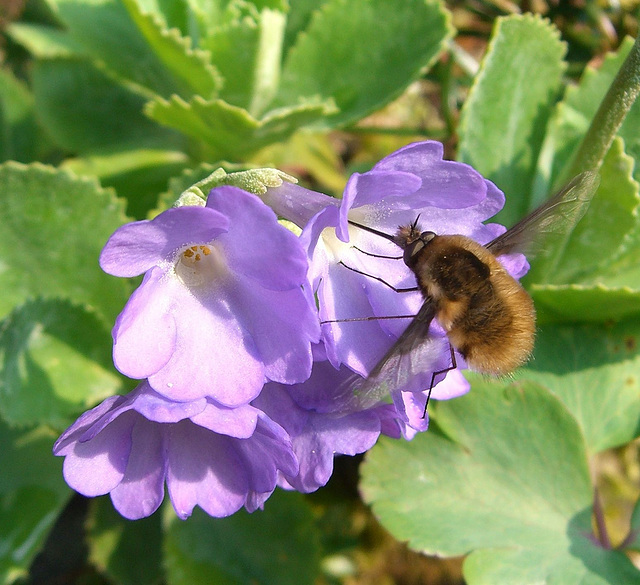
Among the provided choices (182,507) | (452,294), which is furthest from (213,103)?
(182,507)

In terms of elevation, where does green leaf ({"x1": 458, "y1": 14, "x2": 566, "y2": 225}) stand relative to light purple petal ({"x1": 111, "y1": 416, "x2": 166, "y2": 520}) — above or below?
above

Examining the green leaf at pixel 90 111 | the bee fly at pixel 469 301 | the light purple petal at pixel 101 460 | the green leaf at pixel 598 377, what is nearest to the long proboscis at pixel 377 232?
the bee fly at pixel 469 301

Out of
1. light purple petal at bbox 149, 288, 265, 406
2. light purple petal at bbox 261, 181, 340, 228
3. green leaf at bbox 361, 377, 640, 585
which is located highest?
light purple petal at bbox 261, 181, 340, 228

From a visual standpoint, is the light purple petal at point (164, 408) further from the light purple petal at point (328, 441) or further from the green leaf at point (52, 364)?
the green leaf at point (52, 364)

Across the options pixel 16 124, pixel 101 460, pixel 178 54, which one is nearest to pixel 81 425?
pixel 101 460

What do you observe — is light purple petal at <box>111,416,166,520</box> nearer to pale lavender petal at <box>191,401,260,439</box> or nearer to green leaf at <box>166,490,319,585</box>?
pale lavender petal at <box>191,401,260,439</box>

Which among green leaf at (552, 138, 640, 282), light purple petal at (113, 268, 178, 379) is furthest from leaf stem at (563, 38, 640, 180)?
light purple petal at (113, 268, 178, 379)
